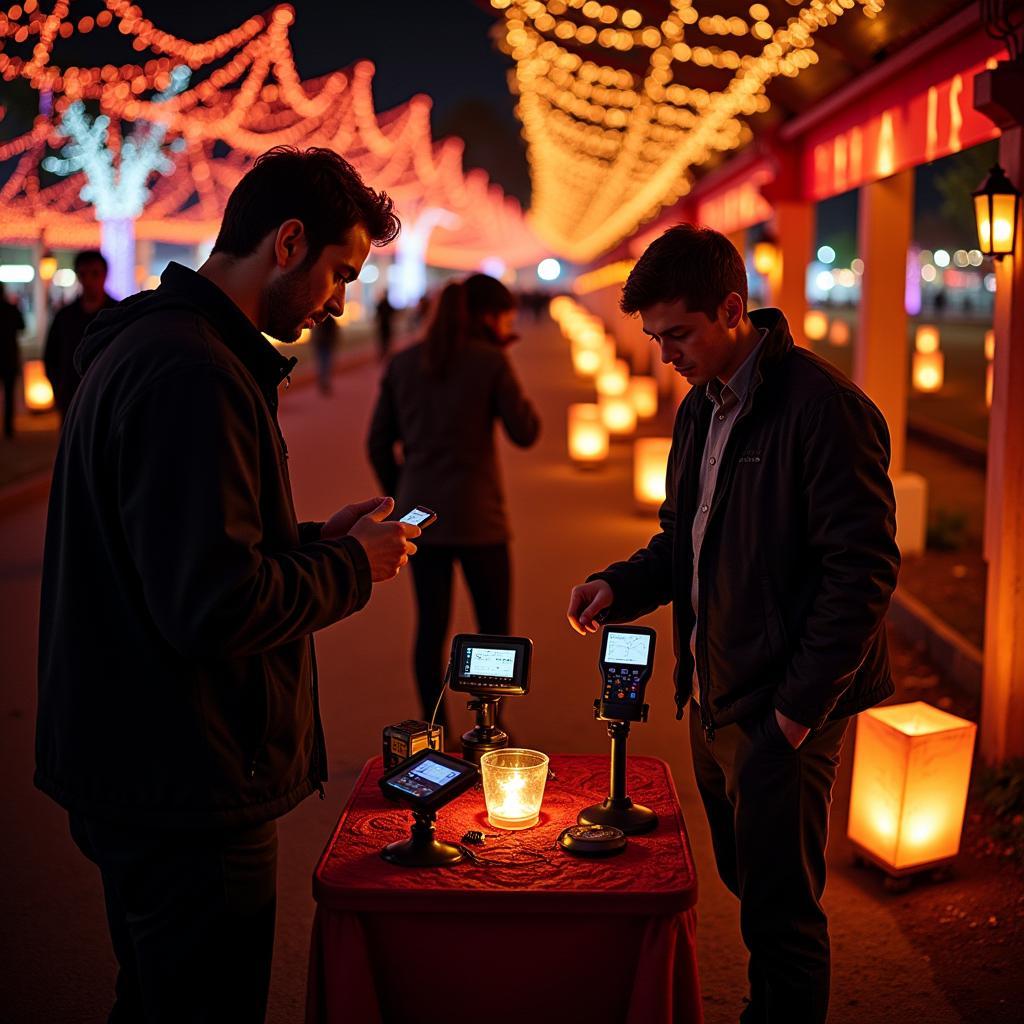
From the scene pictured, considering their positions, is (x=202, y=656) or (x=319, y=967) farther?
(x=319, y=967)

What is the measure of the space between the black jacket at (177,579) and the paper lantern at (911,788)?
280 cm

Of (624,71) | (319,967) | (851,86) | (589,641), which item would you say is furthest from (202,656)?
(624,71)

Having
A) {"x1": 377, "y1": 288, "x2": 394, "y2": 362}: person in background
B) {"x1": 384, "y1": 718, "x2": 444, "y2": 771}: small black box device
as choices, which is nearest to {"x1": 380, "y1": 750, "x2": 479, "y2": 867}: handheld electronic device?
{"x1": 384, "y1": 718, "x2": 444, "y2": 771}: small black box device

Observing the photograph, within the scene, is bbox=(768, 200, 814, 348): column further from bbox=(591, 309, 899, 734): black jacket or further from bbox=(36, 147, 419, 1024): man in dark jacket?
bbox=(36, 147, 419, 1024): man in dark jacket

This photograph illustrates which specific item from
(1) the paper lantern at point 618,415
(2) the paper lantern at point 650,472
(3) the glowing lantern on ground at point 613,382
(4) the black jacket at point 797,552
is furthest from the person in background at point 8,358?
(4) the black jacket at point 797,552

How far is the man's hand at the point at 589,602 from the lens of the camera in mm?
3340

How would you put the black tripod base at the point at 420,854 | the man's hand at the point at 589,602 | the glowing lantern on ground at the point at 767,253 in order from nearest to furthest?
1. the black tripod base at the point at 420,854
2. the man's hand at the point at 589,602
3. the glowing lantern on ground at the point at 767,253

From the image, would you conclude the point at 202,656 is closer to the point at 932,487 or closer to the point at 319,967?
the point at 319,967

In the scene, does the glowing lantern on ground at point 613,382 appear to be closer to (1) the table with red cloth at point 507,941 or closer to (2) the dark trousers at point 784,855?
(2) the dark trousers at point 784,855

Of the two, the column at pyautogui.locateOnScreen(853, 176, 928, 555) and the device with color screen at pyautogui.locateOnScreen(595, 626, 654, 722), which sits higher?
the column at pyautogui.locateOnScreen(853, 176, 928, 555)

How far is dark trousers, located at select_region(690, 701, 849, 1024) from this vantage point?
118 inches

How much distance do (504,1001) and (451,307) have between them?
327cm

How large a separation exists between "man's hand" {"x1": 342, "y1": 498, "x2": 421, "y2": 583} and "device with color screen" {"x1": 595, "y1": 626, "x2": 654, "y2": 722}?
751 millimetres

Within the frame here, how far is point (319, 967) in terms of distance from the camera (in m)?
2.88
